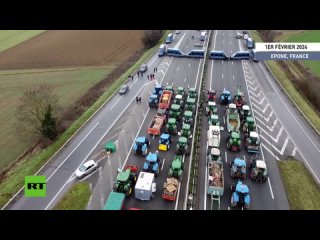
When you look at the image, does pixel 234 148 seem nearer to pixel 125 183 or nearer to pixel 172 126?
pixel 172 126

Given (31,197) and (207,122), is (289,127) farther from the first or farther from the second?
(31,197)

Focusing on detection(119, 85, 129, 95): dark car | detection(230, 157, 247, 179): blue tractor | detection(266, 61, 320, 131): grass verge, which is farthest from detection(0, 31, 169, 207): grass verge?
detection(266, 61, 320, 131): grass verge

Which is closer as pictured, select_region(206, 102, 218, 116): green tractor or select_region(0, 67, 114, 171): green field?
select_region(0, 67, 114, 171): green field

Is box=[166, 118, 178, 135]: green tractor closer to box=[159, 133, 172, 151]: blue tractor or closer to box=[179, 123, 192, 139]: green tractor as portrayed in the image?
box=[179, 123, 192, 139]: green tractor

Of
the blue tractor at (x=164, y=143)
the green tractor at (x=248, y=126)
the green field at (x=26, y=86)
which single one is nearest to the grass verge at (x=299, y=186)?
the green tractor at (x=248, y=126)

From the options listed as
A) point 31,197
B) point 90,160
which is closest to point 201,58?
point 90,160

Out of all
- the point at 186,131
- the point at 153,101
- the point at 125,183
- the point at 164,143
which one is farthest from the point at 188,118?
the point at 125,183

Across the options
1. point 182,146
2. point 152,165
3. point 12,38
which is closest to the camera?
point 152,165
